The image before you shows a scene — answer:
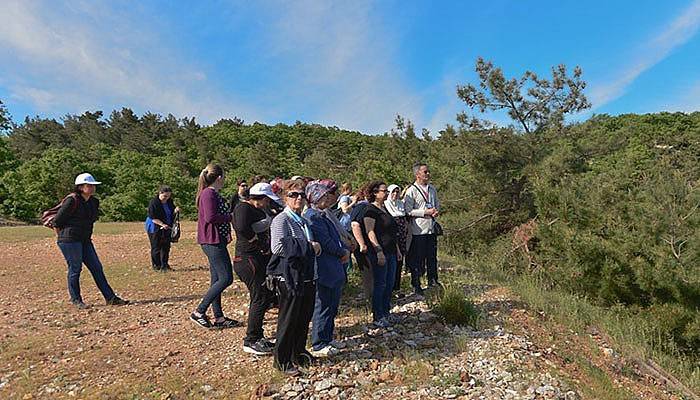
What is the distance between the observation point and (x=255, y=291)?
4.29m

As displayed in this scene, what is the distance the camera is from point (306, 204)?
167 inches

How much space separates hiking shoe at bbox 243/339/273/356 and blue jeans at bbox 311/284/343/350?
16.6 inches

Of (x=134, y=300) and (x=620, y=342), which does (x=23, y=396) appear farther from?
(x=620, y=342)

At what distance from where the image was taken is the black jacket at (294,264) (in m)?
3.70

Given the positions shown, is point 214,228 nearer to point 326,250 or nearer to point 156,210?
point 326,250

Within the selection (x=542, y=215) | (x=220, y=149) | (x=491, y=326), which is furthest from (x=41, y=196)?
(x=491, y=326)

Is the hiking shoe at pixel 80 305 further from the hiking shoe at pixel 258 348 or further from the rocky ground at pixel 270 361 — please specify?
the hiking shoe at pixel 258 348

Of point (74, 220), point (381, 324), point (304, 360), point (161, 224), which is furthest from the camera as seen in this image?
point (161, 224)

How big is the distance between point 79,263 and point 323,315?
3.47 meters

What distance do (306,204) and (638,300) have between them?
745 centimetres

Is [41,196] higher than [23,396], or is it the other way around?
[41,196]

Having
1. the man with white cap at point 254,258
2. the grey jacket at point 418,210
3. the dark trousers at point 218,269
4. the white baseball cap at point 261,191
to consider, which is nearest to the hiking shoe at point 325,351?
the man with white cap at point 254,258

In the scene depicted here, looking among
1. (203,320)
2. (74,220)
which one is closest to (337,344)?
(203,320)

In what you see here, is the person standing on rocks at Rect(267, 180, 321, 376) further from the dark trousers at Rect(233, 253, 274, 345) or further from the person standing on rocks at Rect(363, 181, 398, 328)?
the person standing on rocks at Rect(363, 181, 398, 328)
